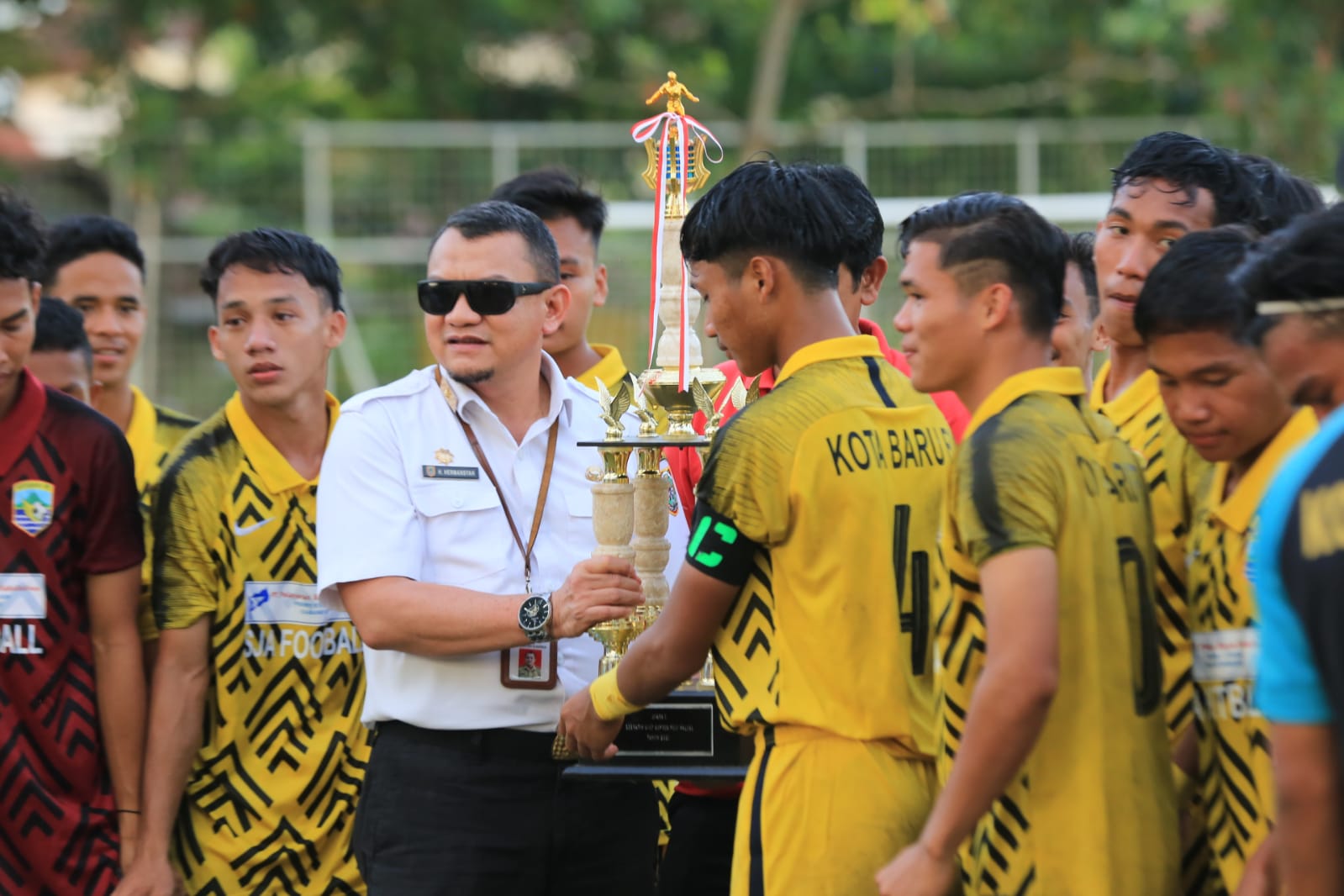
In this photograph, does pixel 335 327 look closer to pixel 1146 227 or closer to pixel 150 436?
pixel 150 436

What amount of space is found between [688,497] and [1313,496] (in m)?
2.64

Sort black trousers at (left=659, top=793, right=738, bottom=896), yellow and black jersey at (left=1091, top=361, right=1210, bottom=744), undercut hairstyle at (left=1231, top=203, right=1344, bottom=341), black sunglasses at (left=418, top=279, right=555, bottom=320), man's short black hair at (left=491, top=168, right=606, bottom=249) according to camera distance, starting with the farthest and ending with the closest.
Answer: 1. man's short black hair at (left=491, top=168, right=606, bottom=249)
2. black trousers at (left=659, top=793, right=738, bottom=896)
3. black sunglasses at (left=418, top=279, right=555, bottom=320)
4. yellow and black jersey at (left=1091, top=361, right=1210, bottom=744)
5. undercut hairstyle at (left=1231, top=203, right=1344, bottom=341)

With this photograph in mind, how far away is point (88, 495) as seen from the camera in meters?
4.46

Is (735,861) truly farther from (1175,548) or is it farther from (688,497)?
(688,497)

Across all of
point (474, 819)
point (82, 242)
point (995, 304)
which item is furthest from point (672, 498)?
point (82, 242)

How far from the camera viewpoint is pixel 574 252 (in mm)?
5754

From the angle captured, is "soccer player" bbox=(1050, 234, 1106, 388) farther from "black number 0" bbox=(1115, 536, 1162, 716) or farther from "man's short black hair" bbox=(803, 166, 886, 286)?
"black number 0" bbox=(1115, 536, 1162, 716)

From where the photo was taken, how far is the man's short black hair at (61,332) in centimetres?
521

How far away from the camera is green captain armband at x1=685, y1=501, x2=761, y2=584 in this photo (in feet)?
10.9

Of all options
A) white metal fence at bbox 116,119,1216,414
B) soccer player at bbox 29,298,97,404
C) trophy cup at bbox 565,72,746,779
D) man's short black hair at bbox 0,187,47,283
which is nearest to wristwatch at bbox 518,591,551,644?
trophy cup at bbox 565,72,746,779

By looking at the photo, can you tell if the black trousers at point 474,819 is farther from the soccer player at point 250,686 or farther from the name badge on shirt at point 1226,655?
the name badge on shirt at point 1226,655

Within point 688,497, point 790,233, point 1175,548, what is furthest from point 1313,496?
point 688,497

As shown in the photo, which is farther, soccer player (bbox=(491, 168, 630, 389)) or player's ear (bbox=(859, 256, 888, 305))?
soccer player (bbox=(491, 168, 630, 389))

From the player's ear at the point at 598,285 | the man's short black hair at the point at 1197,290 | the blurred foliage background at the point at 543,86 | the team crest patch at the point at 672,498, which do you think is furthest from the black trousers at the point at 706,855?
the blurred foliage background at the point at 543,86
